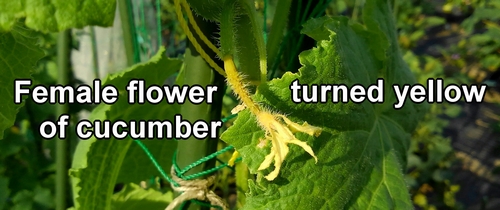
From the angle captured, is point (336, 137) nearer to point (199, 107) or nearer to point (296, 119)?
point (296, 119)

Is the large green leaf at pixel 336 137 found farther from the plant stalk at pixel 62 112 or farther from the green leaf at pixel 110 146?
the plant stalk at pixel 62 112

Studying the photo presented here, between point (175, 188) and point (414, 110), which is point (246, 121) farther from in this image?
point (414, 110)

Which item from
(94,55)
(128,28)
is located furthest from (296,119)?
(94,55)

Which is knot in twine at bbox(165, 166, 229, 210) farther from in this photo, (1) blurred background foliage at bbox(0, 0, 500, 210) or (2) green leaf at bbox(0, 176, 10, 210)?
(2) green leaf at bbox(0, 176, 10, 210)

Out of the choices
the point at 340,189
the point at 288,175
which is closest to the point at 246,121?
the point at 288,175

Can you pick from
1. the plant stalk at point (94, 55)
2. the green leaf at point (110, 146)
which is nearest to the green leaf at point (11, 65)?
the green leaf at point (110, 146)

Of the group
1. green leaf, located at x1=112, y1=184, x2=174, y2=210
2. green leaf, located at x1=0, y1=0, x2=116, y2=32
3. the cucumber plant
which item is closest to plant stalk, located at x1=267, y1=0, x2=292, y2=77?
the cucumber plant

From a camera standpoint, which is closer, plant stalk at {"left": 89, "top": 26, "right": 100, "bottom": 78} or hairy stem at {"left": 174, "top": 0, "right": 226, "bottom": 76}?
hairy stem at {"left": 174, "top": 0, "right": 226, "bottom": 76}
